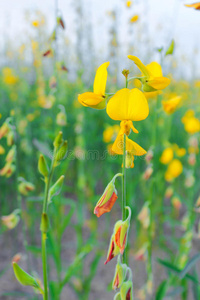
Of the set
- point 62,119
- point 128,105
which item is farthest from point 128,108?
point 62,119

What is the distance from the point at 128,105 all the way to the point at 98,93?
0.24 feet

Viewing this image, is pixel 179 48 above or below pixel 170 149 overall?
above

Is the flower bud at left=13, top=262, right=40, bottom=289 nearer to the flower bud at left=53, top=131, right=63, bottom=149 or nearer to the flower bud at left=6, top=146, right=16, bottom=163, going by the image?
the flower bud at left=53, top=131, right=63, bottom=149

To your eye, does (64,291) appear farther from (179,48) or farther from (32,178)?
(179,48)

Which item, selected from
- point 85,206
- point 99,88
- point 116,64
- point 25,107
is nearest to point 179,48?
point 116,64

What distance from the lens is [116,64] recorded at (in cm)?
407

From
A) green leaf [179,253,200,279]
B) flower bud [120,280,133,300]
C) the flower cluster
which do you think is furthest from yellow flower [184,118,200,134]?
flower bud [120,280,133,300]

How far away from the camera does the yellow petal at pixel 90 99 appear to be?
1.91 feet

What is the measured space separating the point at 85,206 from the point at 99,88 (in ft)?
6.98

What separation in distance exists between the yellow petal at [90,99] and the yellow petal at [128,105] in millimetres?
44

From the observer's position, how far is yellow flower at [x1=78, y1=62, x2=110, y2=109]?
0.57 metres

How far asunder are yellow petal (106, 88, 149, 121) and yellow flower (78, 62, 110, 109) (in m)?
0.04

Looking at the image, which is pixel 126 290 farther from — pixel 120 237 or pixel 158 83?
pixel 158 83

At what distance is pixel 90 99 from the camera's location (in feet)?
1.93
